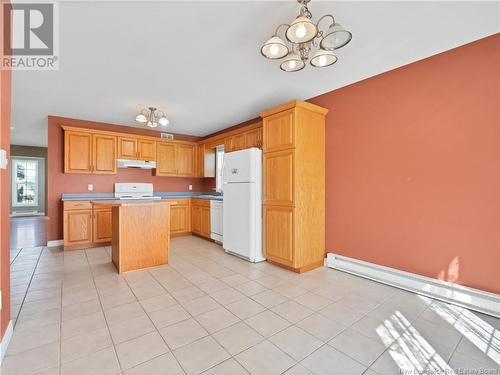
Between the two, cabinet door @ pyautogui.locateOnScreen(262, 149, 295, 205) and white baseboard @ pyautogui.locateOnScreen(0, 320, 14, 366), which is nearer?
white baseboard @ pyautogui.locateOnScreen(0, 320, 14, 366)

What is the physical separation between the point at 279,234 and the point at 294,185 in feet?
2.40

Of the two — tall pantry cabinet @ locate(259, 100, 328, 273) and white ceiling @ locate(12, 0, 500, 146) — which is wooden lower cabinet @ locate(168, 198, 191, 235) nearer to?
white ceiling @ locate(12, 0, 500, 146)

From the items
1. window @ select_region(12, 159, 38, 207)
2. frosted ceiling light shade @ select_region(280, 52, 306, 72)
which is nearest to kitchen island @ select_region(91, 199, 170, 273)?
frosted ceiling light shade @ select_region(280, 52, 306, 72)

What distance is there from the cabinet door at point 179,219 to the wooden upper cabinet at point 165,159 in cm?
84

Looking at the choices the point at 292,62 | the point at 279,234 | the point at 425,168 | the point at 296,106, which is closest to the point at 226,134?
the point at 296,106

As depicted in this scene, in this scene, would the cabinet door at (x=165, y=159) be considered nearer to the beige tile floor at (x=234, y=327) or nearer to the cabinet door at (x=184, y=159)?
the cabinet door at (x=184, y=159)

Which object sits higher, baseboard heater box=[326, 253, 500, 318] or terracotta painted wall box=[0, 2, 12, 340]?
terracotta painted wall box=[0, 2, 12, 340]

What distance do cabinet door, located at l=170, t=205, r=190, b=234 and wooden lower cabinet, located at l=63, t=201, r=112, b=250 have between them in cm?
122

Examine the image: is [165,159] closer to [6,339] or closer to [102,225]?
[102,225]

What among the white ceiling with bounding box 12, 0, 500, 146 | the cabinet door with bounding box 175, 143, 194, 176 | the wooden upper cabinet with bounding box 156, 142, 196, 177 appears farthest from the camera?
the cabinet door with bounding box 175, 143, 194, 176

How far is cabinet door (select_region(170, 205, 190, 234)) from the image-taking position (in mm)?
5117

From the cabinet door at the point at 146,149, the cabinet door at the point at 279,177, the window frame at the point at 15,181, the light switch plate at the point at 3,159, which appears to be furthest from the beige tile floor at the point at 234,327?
the window frame at the point at 15,181

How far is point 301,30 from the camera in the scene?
1536 millimetres

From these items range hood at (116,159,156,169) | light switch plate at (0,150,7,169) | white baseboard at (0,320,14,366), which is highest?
range hood at (116,159,156,169)
